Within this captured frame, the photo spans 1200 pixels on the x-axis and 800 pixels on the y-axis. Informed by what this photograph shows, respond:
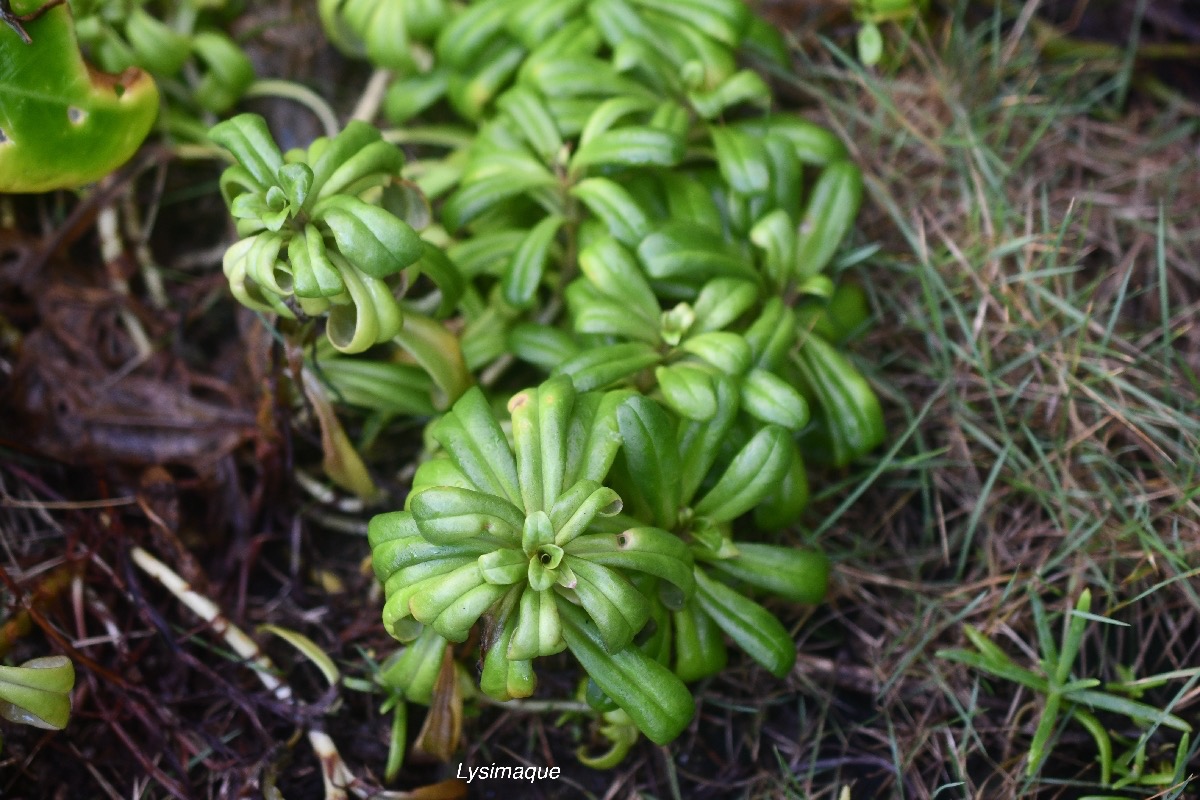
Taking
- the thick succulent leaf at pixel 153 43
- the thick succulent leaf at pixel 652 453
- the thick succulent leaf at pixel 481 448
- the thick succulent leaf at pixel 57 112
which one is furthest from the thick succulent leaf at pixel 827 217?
the thick succulent leaf at pixel 153 43

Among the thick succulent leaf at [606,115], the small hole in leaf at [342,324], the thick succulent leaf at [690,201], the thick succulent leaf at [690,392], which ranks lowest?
the thick succulent leaf at [690,392]

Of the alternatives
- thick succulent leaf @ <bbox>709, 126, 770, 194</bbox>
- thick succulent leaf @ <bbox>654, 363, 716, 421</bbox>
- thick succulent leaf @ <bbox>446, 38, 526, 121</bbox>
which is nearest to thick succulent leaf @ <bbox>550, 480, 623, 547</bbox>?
thick succulent leaf @ <bbox>654, 363, 716, 421</bbox>

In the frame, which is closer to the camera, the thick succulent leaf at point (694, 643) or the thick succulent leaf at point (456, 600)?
the thick succulent leaf at point (456, 600)

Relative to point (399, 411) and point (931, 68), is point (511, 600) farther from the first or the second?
point (931, 68)

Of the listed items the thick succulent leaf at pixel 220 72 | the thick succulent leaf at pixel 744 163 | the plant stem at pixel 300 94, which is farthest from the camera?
the plant stem at pixel 300 94

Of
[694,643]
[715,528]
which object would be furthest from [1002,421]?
[694,643]

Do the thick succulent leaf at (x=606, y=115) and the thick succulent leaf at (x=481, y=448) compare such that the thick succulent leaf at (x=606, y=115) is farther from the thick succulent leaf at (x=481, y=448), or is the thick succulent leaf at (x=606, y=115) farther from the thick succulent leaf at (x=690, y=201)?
the thick succulent leaf at (x=481, y=448)

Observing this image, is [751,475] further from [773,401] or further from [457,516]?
[457,516]
